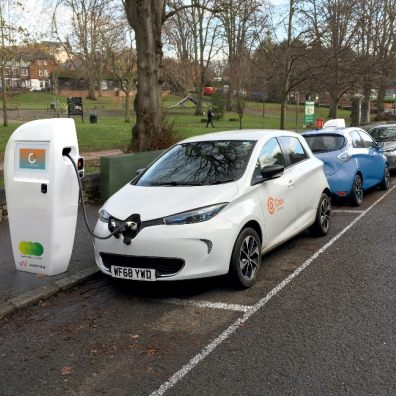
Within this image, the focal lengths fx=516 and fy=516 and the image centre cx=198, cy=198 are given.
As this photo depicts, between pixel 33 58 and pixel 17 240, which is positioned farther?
pixel 33 58

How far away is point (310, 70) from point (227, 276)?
15.6 metres

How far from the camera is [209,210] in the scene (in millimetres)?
4965

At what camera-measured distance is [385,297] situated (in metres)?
4.88

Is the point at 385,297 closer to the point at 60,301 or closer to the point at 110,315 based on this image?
the point at 110,315

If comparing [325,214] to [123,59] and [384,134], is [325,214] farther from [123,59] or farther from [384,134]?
[123,59]

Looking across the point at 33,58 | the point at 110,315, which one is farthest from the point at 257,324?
the point at 33,58

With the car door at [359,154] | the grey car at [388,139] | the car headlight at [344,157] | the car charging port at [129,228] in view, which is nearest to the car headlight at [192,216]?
the car charging port at [129,228]

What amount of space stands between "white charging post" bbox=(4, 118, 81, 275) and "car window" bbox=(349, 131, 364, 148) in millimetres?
6390

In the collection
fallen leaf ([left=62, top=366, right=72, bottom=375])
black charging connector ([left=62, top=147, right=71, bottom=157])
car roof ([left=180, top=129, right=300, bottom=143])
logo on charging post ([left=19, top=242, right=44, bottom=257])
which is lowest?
fallen leaf ([left=62, top=366, right=72, bottom=375])

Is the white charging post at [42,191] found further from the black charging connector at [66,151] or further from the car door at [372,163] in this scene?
the car door at [372,163]

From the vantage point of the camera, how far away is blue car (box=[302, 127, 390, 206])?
9.31 metres

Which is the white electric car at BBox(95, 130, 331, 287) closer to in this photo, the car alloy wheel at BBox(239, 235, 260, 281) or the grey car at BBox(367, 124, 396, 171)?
the car alloy wheel at BBox(239, 235, 260, 281)

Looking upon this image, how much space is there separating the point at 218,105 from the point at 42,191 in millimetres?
41942

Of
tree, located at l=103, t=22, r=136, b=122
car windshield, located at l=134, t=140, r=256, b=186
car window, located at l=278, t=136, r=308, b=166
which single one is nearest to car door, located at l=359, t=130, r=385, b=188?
car window, located at l=278, t=136, r=308, b=166
